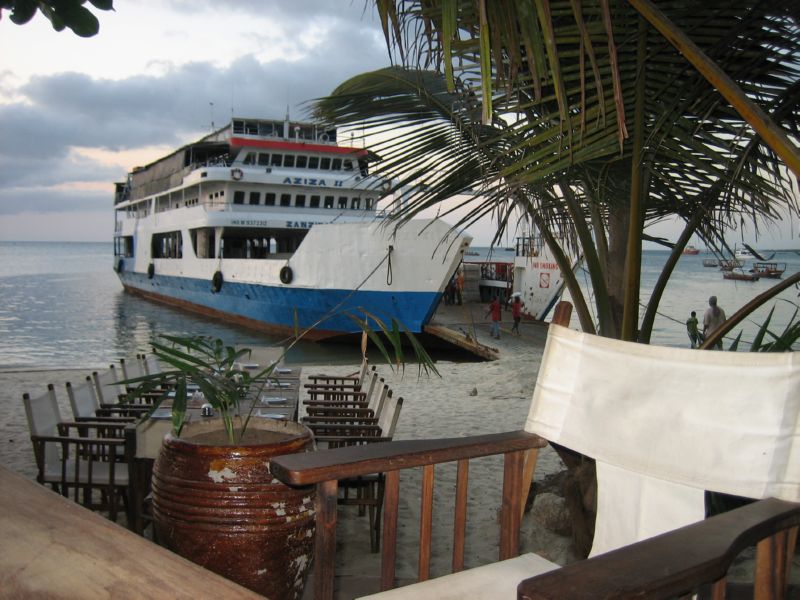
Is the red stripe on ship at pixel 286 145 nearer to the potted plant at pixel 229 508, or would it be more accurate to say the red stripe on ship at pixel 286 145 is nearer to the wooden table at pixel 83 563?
the potted plant at pixel 229 508

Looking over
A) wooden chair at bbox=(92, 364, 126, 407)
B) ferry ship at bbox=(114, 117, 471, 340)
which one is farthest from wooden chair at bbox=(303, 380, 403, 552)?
ferry ship at bbox=(114, 117, 471, 340)

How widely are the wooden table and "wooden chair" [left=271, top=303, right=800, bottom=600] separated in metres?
0.37

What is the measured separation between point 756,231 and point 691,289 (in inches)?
2185

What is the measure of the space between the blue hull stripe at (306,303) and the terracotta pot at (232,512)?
8.89 meters

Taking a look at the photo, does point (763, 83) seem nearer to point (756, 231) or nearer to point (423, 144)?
point (756, 231)

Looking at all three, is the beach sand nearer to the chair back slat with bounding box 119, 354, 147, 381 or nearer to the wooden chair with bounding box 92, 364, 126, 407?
the wooden chair with bounding box 92, 364, 126, 407

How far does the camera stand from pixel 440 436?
19.9 feet

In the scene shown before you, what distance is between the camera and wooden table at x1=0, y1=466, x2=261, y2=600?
3.90 ft

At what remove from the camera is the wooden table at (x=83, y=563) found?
119cm

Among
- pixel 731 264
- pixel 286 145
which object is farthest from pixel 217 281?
pixel 731 264

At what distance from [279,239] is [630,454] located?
2065cm

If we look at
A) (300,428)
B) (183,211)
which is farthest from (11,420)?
(183,211)

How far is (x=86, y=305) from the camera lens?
102 ft

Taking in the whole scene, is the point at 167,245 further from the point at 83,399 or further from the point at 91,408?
the point at 83,399
